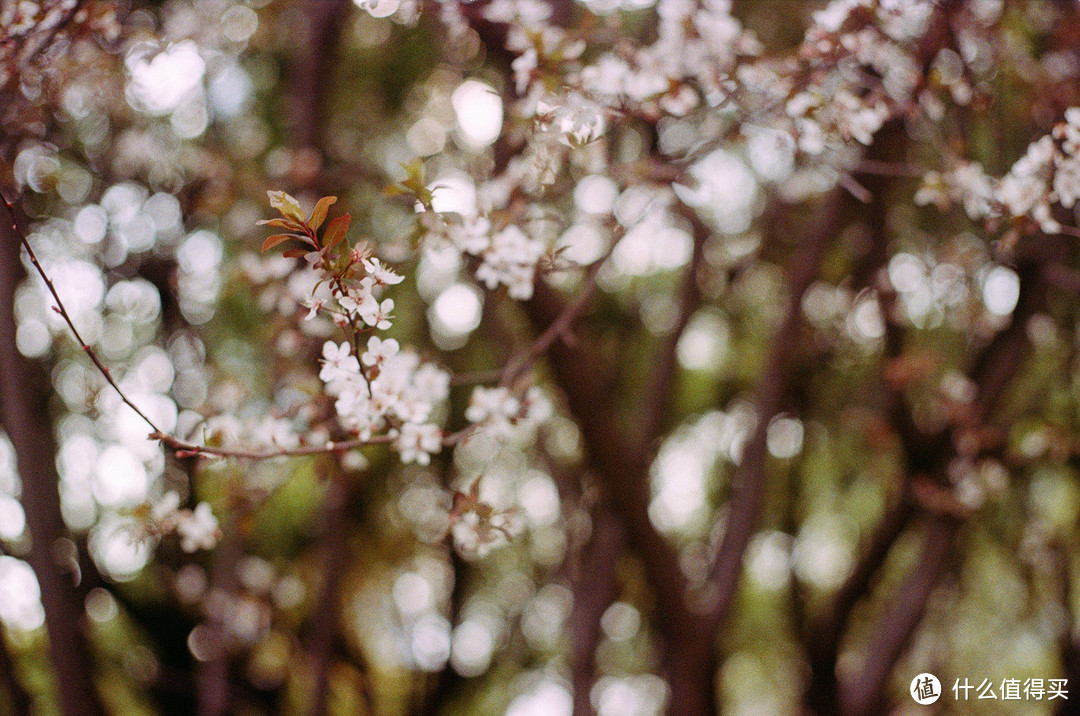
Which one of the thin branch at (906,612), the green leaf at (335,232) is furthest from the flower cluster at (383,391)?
the thin branch at (906,612)

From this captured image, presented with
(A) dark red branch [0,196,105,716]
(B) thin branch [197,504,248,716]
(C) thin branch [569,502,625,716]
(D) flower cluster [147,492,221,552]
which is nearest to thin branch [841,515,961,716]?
(C) thin branch [569,502,625,716]

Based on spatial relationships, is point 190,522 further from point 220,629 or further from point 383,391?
point 220,629

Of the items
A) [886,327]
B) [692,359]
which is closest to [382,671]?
[692,359]

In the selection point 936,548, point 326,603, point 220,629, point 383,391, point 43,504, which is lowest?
point 936,548

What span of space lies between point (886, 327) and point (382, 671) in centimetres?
480

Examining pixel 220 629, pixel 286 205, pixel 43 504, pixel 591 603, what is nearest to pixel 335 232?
pixel 286 205

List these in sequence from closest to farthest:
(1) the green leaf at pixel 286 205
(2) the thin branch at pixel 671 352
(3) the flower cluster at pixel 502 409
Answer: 1. (1) the green leaf at pixel 286 205
2. (3) the flower cluster at pixel 502 409
3. (2) the thin branch at pixel 671 352

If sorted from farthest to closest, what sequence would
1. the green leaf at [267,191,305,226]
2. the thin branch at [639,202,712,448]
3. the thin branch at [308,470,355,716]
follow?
Result: the thin branch at [639,202,712,448], the thin branch at [308,470,355,716], the green leaf at [267,191,305,226]

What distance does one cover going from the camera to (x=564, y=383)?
→ 2.55 m

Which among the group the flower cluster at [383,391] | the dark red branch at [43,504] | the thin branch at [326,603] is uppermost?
the flower cluster at [383,391]

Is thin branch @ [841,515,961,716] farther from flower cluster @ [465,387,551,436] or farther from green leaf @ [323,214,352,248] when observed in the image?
green leaf @ [323,214,352,248]

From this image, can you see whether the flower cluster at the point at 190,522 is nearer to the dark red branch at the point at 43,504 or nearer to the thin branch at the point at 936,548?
the dark red branch at the point at 43,504

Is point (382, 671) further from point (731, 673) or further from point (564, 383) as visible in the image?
point (564, 383)

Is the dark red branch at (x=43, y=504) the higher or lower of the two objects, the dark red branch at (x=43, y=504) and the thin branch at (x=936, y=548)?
the higher
